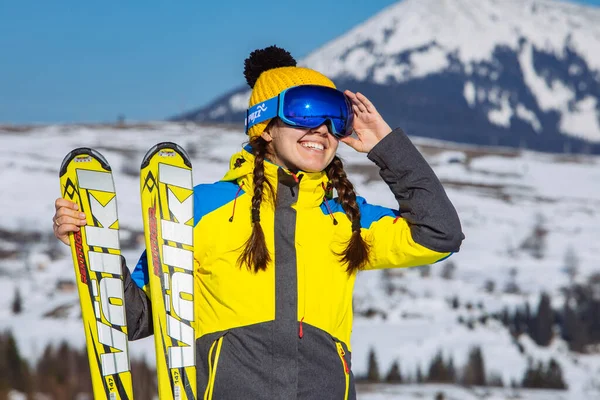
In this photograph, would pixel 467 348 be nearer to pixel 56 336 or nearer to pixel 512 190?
pixel 56 336

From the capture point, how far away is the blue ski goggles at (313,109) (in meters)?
2.54

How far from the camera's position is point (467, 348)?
37.3m

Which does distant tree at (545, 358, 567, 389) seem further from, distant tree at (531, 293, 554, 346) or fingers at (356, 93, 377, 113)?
fingers at (356, 93, 377, 113)

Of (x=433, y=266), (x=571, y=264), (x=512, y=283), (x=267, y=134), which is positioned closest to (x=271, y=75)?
(x=267, y=134)

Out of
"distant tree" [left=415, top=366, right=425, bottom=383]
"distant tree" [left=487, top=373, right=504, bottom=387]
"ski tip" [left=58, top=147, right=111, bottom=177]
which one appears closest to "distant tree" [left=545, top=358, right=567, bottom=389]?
"distant tree" [left=487, top=373, right=504, bottom=387]

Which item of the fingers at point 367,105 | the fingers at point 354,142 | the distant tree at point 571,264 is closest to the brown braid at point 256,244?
the fingers at point 354,142

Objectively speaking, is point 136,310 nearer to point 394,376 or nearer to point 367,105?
point 367,105

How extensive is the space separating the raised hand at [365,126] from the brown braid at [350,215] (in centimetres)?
8

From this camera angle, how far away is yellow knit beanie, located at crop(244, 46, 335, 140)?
8.68ft

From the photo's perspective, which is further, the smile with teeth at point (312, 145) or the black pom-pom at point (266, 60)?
the black pom-pom at point (266, 60)

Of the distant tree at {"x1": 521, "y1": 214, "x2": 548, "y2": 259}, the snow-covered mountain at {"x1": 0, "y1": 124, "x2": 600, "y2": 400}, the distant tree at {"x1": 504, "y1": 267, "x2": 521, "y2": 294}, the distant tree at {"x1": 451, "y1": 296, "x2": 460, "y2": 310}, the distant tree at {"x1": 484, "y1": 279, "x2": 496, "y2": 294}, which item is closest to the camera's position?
the snow-covered mountain at {"x1": 0, "y1": 124, "x2": 600, "y2": 400}

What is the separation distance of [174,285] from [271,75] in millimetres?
714

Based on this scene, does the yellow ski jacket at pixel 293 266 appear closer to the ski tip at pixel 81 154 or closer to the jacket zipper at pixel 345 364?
the jacket zipper at pixel 345 364

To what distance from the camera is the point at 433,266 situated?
190 ft
